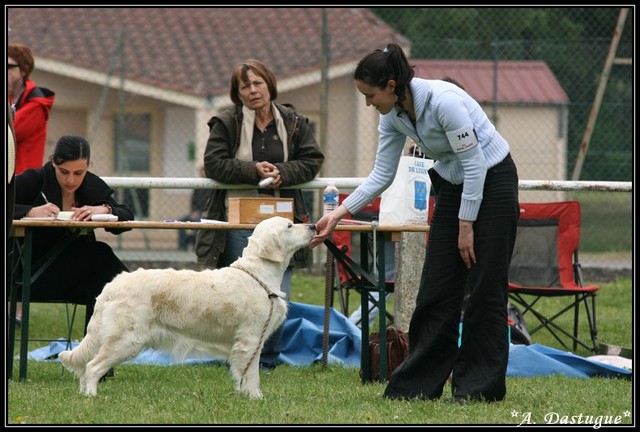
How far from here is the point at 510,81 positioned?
15422 millimetres

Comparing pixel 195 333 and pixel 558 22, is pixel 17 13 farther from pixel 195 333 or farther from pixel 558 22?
pixel 195 333

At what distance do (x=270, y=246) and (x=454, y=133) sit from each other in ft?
4.36

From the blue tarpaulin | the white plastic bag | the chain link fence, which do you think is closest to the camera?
the white plastic bag

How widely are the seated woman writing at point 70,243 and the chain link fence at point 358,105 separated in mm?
5697

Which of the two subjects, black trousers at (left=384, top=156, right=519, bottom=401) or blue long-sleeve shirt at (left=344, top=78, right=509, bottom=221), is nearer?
blue long-sleeve shirt at (left=344, top=78, right=509, bottom=221)

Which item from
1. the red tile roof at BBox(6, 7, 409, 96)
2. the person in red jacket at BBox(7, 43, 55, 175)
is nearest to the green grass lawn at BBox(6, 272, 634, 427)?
the person in red jacket at BBox(7, 43, 55, 175)

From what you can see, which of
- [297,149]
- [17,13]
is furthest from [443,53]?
[17,13]

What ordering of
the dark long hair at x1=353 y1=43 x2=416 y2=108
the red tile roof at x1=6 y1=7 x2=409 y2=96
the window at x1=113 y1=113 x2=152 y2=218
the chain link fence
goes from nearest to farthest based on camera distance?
the dark long hair at x1=353 y1=43 x2=416 y2=108
the chain link fence
the window at x1=113 y1=113 x2=152 y2=218
the red tile roof at x1=6 y1=7 x2=409 y2=96

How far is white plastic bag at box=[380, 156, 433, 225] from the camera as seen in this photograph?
6336 millimetres

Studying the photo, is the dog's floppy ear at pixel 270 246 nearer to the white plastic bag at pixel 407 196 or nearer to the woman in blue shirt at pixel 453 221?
the woman in blue shirt at pixel 453 221

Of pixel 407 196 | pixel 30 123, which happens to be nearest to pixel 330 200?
pixel 407 196

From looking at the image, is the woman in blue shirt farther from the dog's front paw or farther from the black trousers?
the dog's front paw

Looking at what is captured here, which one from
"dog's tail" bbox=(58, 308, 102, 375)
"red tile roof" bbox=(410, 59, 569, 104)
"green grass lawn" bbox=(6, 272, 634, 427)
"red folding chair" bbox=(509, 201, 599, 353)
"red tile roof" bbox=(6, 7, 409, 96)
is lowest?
"green grass lawn" bbox=(6, 272, 634, 427)

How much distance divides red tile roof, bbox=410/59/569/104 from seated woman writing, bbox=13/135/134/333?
30.7 ft
